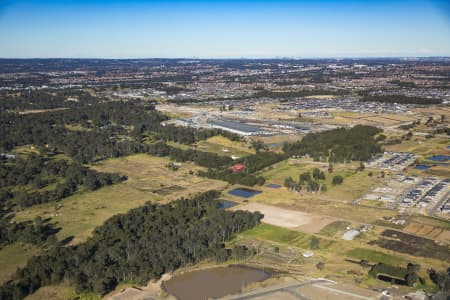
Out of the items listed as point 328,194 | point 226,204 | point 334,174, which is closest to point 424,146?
point 334,174

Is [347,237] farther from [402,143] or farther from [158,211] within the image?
[402,143]

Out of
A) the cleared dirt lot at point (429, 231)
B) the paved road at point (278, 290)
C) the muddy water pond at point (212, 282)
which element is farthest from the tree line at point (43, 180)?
the cleared dirt lot at point (429, 231)

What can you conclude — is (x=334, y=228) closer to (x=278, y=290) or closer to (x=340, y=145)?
(x=278, y=290)

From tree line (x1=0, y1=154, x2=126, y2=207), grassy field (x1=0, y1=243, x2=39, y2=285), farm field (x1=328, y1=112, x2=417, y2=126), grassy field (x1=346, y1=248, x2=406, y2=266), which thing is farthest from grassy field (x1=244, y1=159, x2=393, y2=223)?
farm field (x1=328, y1=112, x2=417, y2=126)

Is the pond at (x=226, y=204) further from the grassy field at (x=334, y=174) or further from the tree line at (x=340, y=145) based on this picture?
the tree line at (x=340, y=145)

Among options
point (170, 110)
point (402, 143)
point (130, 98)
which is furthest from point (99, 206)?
point (130, 98)

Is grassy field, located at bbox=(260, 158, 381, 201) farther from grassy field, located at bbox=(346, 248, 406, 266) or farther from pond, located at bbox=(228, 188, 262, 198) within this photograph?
grassy field, located at bbox=(346, 248, 406, 266)
